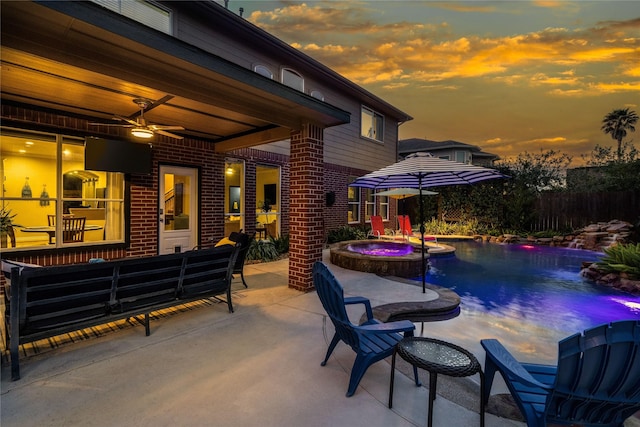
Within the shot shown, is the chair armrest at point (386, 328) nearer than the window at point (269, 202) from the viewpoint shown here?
Yes

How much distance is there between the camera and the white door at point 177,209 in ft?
20.8

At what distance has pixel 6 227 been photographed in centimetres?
468

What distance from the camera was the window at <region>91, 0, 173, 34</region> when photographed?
5967 millimetres

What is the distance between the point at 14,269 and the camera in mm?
2268

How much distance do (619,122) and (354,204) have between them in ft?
98.2

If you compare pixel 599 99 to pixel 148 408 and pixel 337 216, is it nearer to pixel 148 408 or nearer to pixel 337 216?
pixel 337 216

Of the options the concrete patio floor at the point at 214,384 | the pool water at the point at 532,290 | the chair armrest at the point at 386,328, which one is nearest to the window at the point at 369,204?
the pool water at the point at 532,290

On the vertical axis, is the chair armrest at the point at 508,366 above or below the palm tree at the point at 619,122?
below

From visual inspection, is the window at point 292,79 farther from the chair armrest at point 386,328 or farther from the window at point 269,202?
the chair armrest at point 386,328

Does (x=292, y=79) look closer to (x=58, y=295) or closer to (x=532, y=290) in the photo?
(x=58, y=295)

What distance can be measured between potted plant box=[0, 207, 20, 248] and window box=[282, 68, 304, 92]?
7.01 meters

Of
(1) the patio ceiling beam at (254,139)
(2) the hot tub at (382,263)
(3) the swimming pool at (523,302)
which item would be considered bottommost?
(3) the swimming pool at (523,302)

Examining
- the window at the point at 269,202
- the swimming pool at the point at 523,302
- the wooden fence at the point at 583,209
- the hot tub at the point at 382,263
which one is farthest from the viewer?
the wooden fence at the point at 583,209

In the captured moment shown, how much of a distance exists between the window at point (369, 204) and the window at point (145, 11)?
29.9 ft
